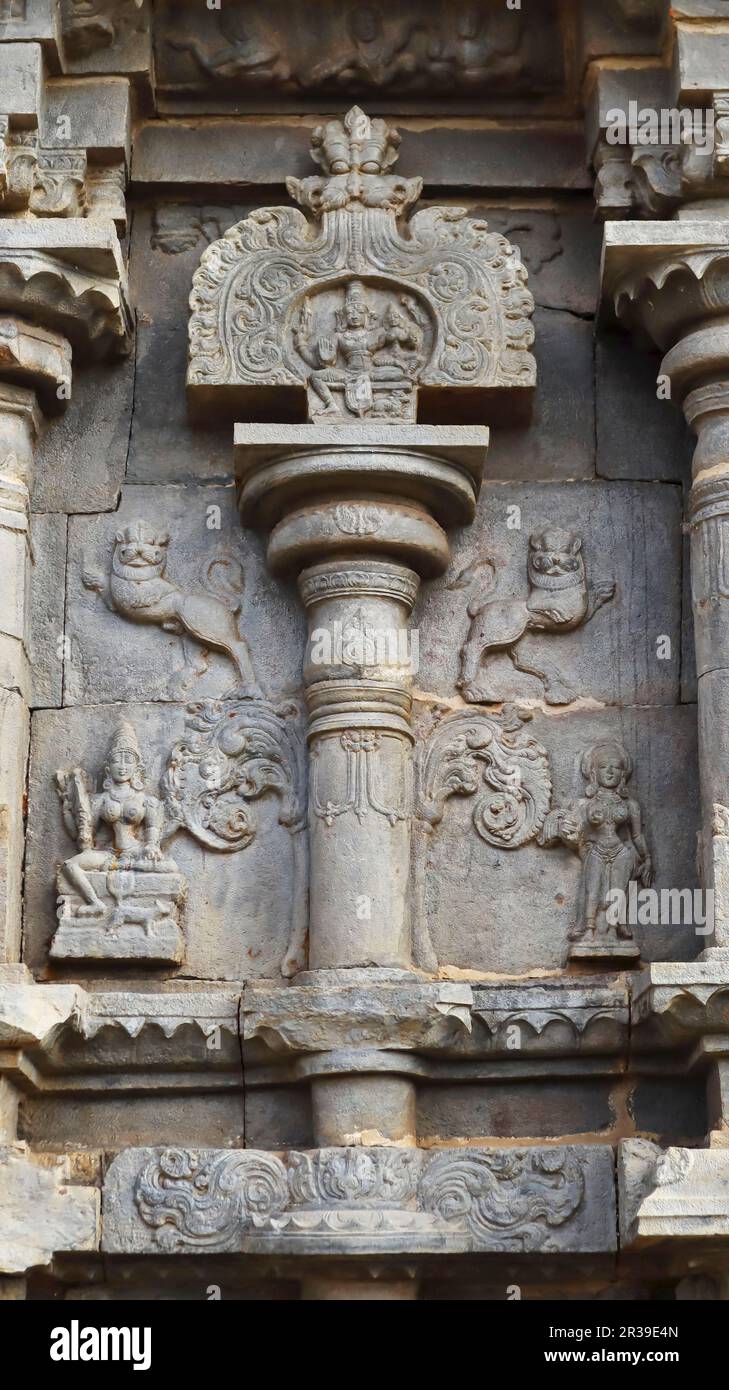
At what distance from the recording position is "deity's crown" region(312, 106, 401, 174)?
8.25m

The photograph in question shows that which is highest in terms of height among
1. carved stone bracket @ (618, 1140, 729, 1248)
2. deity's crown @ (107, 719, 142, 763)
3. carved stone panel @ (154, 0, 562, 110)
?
carved stone panel @ (154, 0, 562, 110)

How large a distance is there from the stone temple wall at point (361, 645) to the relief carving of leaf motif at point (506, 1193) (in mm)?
14

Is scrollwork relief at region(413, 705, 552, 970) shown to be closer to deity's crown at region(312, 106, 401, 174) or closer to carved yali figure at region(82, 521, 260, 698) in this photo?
carved yali figure at region(82, 521, 260, 698)

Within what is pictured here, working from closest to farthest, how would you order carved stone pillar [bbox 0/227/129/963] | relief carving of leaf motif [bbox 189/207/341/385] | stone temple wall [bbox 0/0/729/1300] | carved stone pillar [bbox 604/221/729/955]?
stone temple wall [bbox 0/0/729/1300]
carved stone pillar [bbox 604/221/729/955]
carved stone pillar [bbox 0/227/129/963]
relief carving of leaf motif [bbox 189/207/341/385]

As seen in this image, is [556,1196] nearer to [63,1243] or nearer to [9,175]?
[63,1243]

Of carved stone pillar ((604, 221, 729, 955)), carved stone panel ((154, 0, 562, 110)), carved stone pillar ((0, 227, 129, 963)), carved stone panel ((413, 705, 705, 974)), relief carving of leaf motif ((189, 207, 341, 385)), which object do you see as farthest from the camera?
carved stone panel ((154, 0, 562, 110))

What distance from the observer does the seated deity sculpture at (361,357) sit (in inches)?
314

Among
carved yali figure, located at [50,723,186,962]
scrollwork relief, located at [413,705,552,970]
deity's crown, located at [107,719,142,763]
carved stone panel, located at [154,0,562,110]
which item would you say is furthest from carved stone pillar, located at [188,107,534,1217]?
deity's crown, located at [107,719,142,763]

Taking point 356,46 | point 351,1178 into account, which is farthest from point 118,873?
point 356,46

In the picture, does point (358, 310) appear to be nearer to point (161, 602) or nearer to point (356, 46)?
point (356, 46)

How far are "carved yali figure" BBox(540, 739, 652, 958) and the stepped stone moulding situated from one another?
144 centimetres

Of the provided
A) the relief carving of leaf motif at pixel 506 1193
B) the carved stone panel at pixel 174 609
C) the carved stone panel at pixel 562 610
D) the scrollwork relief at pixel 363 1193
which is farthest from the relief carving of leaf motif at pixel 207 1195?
the carved stone panel at pixel 562 610
